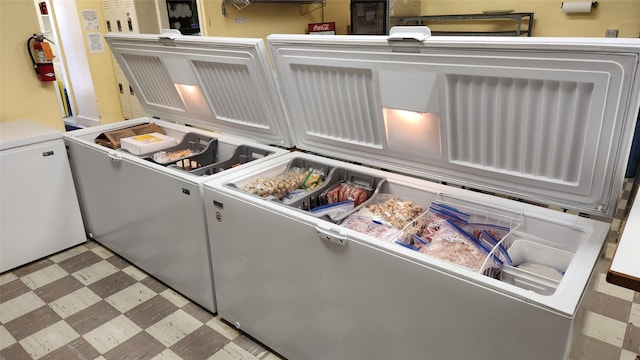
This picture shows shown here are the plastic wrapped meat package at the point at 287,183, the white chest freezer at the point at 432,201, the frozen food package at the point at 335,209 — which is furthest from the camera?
the plastic wrapped meat package at the point at 287,183

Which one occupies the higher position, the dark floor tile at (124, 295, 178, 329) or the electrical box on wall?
the electrical box on wall

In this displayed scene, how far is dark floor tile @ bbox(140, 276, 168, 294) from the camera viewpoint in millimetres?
2443

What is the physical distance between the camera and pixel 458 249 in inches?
58.1

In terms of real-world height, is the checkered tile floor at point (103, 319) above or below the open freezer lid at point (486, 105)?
below

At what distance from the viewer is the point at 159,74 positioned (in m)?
2.68

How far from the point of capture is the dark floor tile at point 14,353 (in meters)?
1.97

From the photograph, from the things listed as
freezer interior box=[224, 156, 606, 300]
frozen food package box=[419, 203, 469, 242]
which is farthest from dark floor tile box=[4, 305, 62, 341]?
frozen food package box=[419, 203, 469, 242]

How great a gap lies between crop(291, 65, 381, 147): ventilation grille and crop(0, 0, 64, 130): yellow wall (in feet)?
7.81

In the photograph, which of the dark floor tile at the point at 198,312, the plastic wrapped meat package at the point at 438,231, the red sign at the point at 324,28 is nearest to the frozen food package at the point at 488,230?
the plastic wrapped meat package at the point at 438,231

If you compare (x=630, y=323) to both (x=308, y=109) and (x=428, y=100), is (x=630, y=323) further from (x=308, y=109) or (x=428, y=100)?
(x=308, y=109)

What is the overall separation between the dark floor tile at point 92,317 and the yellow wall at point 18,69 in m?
1.76

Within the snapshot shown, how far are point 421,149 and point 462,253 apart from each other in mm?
480

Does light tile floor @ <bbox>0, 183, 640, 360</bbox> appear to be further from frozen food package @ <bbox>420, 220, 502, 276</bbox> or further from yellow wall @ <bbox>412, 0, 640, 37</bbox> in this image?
yellow wall @ <bbox>412, 0, 640, 37</bbox>

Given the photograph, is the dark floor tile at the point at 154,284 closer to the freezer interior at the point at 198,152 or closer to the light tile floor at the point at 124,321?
the light tile floor at the point at 124,321
